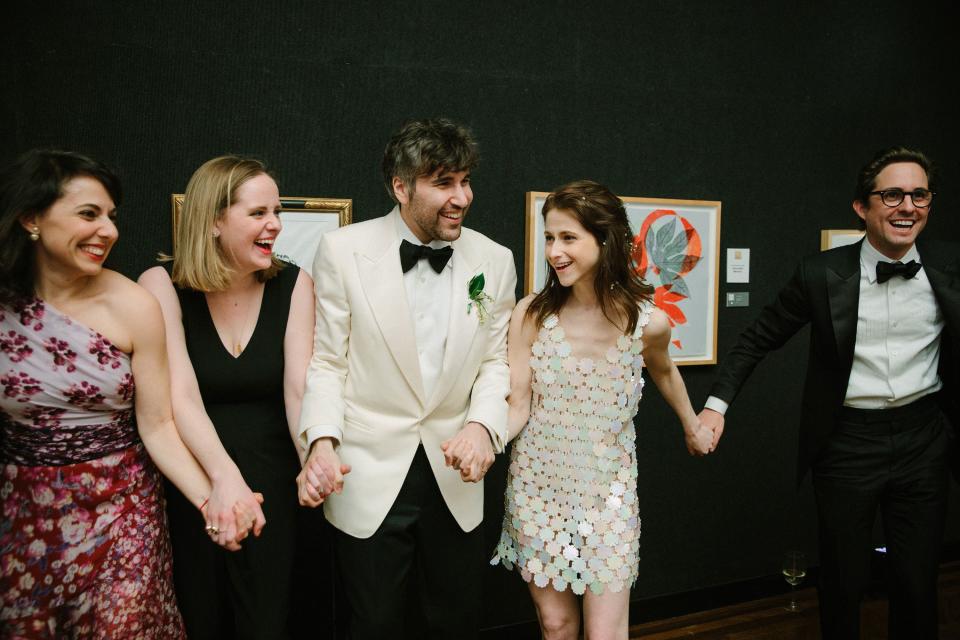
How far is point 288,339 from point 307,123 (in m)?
1.09

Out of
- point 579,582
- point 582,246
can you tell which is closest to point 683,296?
point 582,246

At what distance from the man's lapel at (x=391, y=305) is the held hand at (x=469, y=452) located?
0.62ft

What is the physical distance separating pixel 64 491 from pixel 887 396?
277 centimetres

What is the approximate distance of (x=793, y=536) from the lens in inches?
159

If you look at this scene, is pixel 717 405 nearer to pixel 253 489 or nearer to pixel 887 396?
pixel 887 396

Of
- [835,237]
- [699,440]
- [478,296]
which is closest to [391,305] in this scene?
[478,296]

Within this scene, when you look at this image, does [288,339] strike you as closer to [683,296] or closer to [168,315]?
[168,315]

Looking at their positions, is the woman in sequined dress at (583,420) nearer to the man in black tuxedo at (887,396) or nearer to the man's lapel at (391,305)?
the man's lapel at (391,305)

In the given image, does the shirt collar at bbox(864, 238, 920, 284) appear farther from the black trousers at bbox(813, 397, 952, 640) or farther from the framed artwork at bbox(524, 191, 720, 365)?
the framed artwork at bbox(524, 191, 720, 365)

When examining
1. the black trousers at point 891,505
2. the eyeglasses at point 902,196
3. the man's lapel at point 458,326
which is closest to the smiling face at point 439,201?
the man's lapel at point 458,326

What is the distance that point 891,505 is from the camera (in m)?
2.70

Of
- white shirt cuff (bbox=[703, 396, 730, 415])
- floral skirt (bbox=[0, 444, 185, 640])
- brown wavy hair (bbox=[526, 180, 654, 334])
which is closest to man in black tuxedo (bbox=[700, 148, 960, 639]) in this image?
white shirt cuff (bbox=[703, 396, 730, 415])

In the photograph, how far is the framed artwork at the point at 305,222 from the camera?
2.87 meters

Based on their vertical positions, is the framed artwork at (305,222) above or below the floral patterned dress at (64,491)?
above
